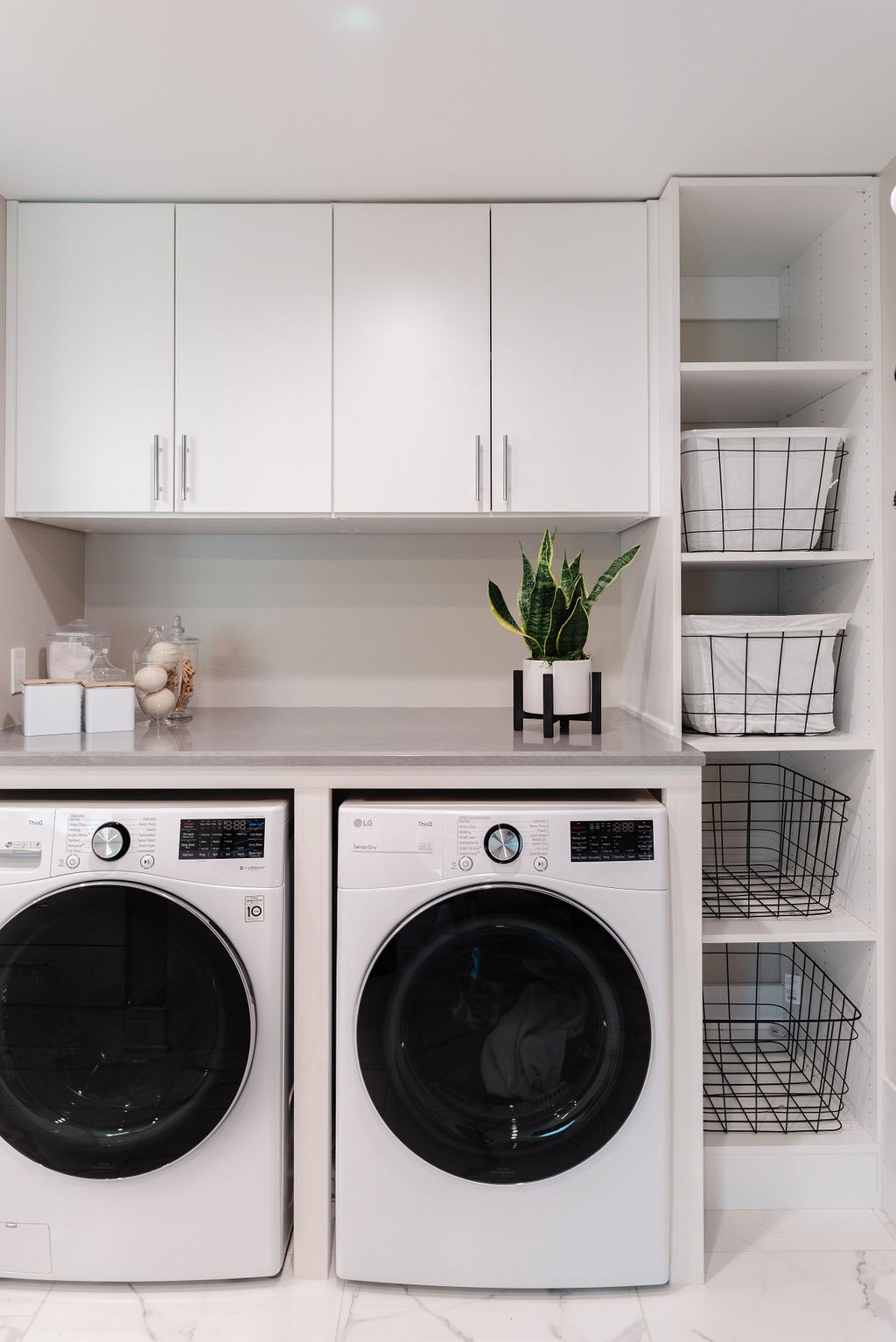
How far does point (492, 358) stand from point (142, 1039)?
5.51ft

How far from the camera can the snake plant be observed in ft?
6.61

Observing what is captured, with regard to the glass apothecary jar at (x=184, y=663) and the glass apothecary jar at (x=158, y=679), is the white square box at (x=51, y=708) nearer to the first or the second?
the glass apothecary jar at (x=158, y=679)

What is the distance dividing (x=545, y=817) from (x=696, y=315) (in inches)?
62.4

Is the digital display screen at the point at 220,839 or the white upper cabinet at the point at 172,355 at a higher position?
the white upper cabinet at the point at 172,355

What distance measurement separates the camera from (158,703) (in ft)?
7.03

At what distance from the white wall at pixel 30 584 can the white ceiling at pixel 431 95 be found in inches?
20.4

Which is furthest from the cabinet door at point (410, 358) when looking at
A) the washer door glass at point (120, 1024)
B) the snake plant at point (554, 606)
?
the washer door glass at point (120, 1024)

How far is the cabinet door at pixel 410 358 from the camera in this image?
208cm

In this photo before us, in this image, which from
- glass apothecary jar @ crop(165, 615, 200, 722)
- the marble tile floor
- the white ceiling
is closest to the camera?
the white ceiling

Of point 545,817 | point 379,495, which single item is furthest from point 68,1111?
point 379,495

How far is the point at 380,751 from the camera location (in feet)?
5.81

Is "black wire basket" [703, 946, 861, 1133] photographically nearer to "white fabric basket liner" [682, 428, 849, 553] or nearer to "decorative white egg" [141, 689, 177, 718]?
"white fabric basket liner" [682, 428, 849, 553]

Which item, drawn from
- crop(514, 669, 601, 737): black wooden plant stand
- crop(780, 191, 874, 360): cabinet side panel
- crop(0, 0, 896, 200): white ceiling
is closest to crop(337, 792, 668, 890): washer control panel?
crop(514, 669, 601, 737): black wooden plant stand

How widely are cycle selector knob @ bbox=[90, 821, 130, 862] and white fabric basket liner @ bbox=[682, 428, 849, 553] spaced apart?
143 centimetres
